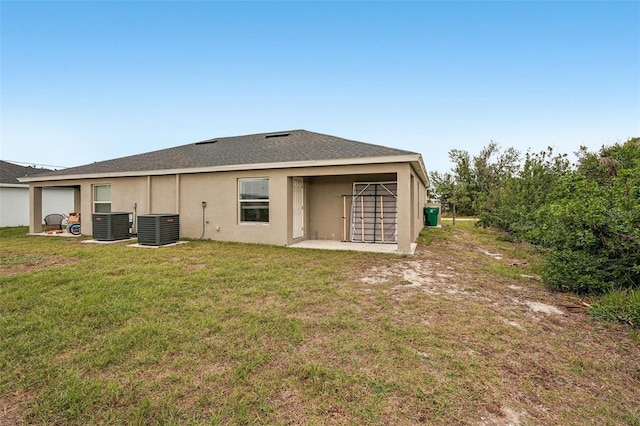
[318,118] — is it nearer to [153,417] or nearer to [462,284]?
[462,284]

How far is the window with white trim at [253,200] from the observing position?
29.7 ft

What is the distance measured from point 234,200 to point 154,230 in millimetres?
2435

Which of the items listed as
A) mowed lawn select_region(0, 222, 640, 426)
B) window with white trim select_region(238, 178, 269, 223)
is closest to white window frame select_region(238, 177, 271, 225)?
window with white trim select_region(238, 178, 269, 223)

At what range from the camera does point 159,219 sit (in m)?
8.37

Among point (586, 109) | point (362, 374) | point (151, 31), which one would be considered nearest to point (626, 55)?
point (586, 109)

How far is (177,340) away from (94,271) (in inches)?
145

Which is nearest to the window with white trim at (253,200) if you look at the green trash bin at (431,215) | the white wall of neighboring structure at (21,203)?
the green trash bin at (431,215)

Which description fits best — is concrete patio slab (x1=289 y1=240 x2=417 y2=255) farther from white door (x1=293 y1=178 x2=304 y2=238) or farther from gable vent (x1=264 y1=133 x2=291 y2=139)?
gable vent (x1=264 y1=133 x2=291 y2=139)

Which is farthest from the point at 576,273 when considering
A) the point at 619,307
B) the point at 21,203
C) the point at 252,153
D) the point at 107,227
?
the point at 21,203

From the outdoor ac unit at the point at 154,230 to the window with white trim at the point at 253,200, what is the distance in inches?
85.1

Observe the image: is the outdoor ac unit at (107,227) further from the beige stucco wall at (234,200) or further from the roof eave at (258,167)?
the roof eave at (258,167)

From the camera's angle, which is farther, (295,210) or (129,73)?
(129,73)

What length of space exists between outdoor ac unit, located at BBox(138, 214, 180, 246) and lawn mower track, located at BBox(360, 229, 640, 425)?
245 inches

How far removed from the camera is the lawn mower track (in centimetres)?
201
